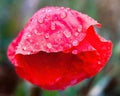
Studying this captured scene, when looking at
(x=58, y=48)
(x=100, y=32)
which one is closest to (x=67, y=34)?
(x=58, y=48)

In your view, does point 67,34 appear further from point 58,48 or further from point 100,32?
point 100,32

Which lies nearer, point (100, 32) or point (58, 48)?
point (58, 48)

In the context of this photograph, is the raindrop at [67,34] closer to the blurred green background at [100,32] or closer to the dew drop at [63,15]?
the dew drop at [63,15]

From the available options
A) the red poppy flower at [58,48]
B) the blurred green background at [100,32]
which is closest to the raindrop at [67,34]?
the red poppy flower at [58,48]

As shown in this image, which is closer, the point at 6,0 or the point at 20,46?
the point at 20,46

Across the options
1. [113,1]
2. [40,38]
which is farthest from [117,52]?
[40,38]

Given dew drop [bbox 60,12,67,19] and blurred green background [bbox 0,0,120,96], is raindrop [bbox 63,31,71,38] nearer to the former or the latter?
dew drop [bbox 60,12,67,19]

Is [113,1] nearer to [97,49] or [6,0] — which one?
[6,0]
